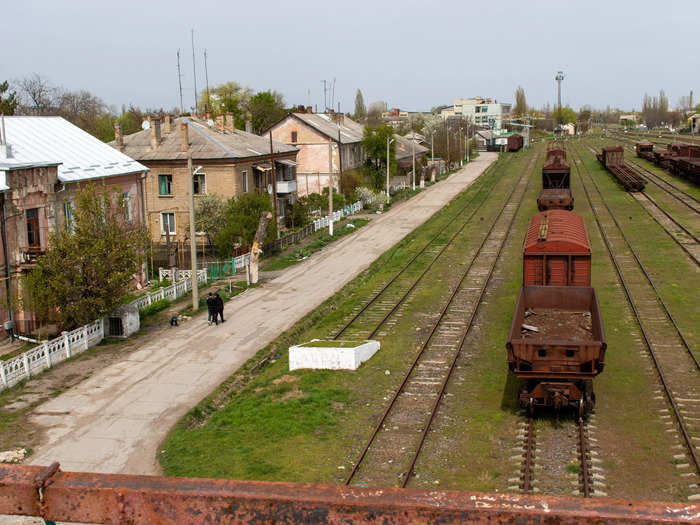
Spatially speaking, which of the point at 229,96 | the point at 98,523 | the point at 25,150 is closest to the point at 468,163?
the point at 229,96

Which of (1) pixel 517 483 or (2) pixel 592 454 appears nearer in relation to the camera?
(1) pixel 517 483

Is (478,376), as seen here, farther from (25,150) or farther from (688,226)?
(688,226)

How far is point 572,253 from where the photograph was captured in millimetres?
19953

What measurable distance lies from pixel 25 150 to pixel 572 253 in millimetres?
22079

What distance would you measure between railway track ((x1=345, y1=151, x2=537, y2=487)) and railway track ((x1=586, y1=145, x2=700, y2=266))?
11469 mm

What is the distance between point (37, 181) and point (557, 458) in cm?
Result: 2097

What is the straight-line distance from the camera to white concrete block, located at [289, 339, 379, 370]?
19.8 meters

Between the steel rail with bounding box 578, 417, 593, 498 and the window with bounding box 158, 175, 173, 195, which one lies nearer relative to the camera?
the steel rail with bounding box 578, 417, 593, 498

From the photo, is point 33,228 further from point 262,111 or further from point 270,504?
point 262,111

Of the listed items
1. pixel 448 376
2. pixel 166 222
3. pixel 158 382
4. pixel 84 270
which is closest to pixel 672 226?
pixel 448 376

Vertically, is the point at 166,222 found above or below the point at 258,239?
above

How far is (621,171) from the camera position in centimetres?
6744

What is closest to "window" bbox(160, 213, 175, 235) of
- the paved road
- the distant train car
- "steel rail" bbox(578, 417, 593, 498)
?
the paved road

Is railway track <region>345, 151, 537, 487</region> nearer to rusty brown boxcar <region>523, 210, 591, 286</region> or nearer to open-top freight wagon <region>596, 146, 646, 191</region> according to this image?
rusty brown boxcar <region>523, 210, 591, 286</region>
